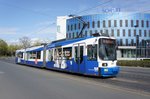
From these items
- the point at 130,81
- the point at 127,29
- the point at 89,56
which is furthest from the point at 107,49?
the point at 127,29

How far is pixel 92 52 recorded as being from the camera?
20391 millimetres

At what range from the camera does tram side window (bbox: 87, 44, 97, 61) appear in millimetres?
20141

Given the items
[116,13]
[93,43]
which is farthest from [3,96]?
[116,13]

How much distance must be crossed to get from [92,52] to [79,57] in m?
1.87

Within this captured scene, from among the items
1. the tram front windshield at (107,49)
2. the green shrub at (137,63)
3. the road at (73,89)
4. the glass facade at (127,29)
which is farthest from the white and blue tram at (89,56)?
the glass facade at (127,29)

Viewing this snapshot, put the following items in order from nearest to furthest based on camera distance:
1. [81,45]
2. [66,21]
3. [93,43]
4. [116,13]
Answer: [93,43], [81,45], [116,13], [66,21]

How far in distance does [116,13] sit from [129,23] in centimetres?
591

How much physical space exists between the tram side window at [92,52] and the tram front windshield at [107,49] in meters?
0.43

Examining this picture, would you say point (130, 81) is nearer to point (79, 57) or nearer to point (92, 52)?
point (92, 52)

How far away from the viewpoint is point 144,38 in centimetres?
9756

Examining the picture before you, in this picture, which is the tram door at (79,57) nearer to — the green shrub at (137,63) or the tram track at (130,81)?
the tram track at (130,81)

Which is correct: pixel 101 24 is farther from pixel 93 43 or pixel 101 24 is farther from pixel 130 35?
pixel 93 43

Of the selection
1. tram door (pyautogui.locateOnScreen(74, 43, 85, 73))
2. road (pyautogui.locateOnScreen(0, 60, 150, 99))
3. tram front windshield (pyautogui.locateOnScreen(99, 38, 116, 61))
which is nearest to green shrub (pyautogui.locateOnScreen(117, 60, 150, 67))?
tram door (pyautogui.locateOnScreen(74, 43, 85, 73))

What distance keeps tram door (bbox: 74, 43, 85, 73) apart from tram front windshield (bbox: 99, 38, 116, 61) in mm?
1896
